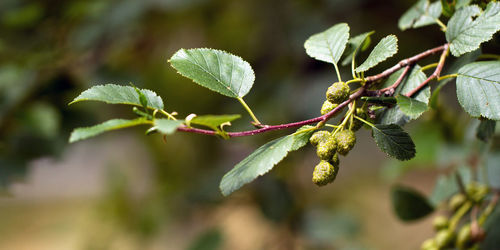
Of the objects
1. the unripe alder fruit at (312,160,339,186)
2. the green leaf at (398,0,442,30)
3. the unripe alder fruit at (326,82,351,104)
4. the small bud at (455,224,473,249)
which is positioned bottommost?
the small bud at (455,224,473,249)

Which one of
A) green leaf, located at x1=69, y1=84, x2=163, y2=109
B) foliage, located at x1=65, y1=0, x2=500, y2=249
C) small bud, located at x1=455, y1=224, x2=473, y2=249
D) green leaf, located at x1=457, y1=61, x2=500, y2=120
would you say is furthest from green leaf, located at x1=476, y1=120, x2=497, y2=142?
green leaf, located at x1=69, y1=84, x2=163, y2=109

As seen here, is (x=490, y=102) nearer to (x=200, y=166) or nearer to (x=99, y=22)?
(x=99, y=22)

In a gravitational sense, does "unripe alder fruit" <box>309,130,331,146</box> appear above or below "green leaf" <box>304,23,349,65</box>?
below

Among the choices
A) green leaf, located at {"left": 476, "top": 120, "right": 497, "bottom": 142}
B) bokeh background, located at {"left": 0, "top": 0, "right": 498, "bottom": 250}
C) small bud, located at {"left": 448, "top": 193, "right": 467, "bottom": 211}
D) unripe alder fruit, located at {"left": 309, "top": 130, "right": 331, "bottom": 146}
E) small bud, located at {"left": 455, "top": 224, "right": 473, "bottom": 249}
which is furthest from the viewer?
bokeh background, located at {"left": 0, "top": 0, "right": 498, "bottom": 250}

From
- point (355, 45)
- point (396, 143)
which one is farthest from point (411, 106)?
point (355, 45)

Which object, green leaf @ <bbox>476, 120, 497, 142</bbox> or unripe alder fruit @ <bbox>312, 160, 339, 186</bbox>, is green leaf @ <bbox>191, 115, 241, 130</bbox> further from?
green leaf @ <bbox>476, 120, 497, 142</bbox>

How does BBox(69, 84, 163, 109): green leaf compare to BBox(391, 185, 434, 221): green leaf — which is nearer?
BBox(69, 84, 163, 109): green leaf
